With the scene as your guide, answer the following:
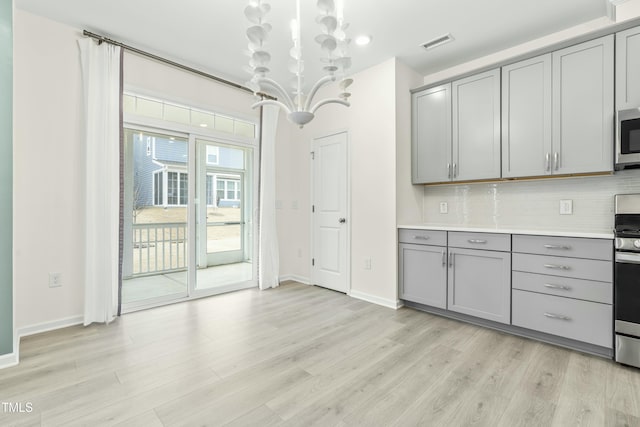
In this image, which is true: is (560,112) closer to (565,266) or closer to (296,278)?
(565,266)

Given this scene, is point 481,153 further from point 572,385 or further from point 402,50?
point 572,385

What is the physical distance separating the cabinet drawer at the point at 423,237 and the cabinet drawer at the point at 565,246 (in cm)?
65

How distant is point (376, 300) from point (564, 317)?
5.78ft

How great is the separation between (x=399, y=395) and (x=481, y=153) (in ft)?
8.21

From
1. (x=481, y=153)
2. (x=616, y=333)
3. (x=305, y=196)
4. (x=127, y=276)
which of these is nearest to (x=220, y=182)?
(x=305, y=196)

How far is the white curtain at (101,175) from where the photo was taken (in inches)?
111

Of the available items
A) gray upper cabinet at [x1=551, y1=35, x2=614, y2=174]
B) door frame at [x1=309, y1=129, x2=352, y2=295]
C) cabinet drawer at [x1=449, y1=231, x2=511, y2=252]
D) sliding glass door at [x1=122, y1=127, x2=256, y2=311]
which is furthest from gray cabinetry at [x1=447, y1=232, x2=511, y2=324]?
sliding glass door at [x1=122, y1=127, x2=256, y2=311]

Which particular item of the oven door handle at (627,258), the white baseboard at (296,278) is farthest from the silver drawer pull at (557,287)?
A: the white baseboard at (296,278)

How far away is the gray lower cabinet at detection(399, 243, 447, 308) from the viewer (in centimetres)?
308

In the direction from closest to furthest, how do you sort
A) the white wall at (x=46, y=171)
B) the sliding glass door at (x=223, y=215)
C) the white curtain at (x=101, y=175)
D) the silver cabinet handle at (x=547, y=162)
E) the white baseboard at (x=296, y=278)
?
the white wall at (x=46, y=171)
the silver cabinet handle at (x=547, y=162)
the white curtain at (x=101, y=175)
the sliding glass door at (x=223, y=215)
the white baseboard at (x=296, y=278)

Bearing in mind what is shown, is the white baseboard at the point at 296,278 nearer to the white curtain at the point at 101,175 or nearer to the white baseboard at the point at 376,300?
the white baseboard at the point at 376,300

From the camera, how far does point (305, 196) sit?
4.50 m

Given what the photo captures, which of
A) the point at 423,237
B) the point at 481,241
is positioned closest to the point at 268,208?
the point at 423,237

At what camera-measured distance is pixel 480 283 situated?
2824 mm
